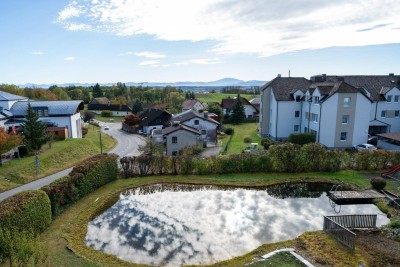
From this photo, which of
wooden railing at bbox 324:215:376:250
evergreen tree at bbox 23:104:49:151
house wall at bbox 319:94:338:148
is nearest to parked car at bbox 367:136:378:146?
house wall at bbox 319:94:338:148

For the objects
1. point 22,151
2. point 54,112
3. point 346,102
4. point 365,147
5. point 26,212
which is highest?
point 346,102

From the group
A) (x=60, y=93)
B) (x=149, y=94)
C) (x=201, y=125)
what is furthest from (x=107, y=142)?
(x=149, y=94)

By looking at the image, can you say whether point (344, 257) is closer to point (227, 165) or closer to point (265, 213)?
point (265, 213)

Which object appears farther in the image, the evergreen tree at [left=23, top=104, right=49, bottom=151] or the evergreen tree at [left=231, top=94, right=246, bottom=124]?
the evergreen tree at [left=231, top=94, right=246, bottom=124]

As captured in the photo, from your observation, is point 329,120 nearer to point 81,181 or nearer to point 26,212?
point 81,181

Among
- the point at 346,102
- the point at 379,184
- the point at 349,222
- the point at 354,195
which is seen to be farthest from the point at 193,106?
the point at 349,222

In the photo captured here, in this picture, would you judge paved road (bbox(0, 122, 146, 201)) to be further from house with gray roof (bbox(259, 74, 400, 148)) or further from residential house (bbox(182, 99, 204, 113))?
house with gray roof (bbox(259, 74, 400, 148))

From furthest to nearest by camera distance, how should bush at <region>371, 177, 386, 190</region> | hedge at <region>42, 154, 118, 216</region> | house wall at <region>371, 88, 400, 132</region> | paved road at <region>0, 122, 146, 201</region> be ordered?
house wall at <region>371, 88, 400, 132</region> → paved road at <region>0, 122, 146, 201</region> → bush at <region>371, 177, 386, 190</region> → hedge at <region>42, 154, 118, 216</region>

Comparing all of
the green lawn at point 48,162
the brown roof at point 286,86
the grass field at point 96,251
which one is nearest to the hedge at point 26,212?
the grass field at point 96,251
